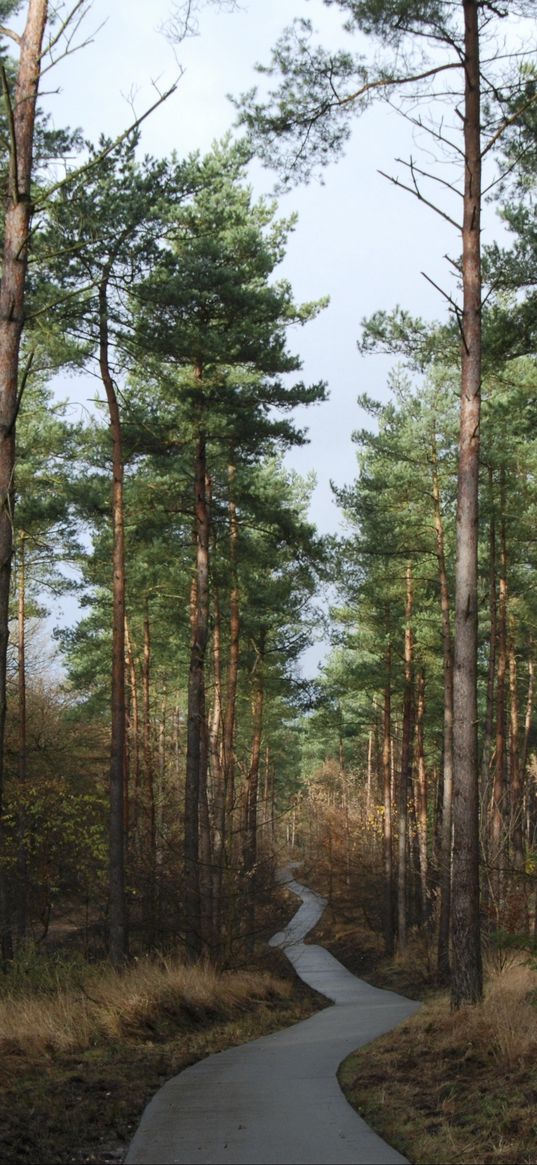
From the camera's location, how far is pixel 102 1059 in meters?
10.1

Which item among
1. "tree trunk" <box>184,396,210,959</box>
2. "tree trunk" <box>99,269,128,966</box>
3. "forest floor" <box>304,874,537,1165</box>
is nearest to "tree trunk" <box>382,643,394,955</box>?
"tree trunk" <box>184,396,210,959</box>

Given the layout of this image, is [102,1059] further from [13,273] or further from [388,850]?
[388,850]

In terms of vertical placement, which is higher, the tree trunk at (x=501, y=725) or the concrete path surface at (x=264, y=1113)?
the tree trunk at (x=501, y=725)

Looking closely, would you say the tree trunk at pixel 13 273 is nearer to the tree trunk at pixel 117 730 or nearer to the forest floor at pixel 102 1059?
the forest floor at pixel 102 1059

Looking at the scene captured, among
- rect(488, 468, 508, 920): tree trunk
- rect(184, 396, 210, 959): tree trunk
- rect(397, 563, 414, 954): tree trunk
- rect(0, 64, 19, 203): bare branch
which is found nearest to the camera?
rect(0, 64, 19, 203): bare branch

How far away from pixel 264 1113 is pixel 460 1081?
167 centimetres

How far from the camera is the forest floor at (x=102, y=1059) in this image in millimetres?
6785

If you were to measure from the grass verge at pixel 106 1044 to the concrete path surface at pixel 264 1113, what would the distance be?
0.89 feet

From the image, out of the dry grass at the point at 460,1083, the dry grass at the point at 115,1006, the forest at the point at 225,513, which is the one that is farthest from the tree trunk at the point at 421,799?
the dry grass at the point at 460,1083

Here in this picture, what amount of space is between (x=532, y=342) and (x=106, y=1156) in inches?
478

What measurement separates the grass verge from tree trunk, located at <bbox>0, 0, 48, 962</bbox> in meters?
2.43

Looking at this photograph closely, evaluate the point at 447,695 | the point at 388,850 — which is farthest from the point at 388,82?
the point at 388,850

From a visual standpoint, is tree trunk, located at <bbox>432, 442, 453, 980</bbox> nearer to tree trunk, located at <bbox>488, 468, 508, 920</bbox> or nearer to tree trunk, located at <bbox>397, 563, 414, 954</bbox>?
tree trunk, located at <bbox>488, 468, 508, 920</bbox>

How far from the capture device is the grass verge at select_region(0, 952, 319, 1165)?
22.7 feet
